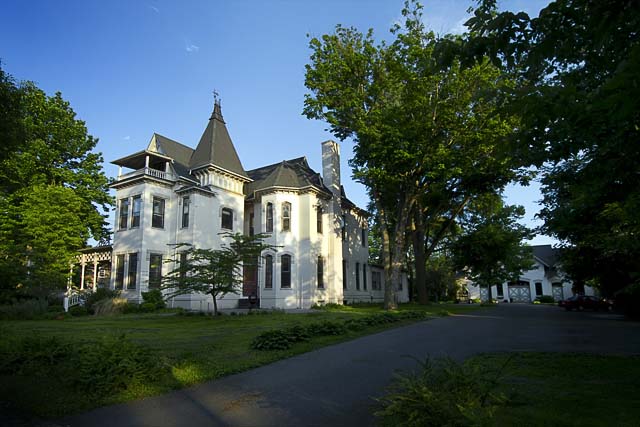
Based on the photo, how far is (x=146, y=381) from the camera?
6473 millimetres

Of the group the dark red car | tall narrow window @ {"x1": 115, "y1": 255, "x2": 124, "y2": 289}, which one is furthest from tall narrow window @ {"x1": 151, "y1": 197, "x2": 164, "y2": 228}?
the dark red car

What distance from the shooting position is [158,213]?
1052 inches

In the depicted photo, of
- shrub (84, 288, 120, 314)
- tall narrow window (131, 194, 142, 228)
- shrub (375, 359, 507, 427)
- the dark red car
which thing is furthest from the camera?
the dark red car

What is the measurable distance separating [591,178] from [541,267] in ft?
198

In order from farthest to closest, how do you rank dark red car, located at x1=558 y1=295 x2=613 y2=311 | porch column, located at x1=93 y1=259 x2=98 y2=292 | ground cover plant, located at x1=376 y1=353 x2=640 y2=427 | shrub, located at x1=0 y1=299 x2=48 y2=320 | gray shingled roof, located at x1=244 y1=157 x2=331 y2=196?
dark red car, located at x1=558 y1=295 x2=613 y2=311
porch column, located at x1=93 y1=259 x2=98 y2=292
gray shingled roof, located at x1=244 y1=157 x2=331 y2=196
shrub, located at x1=0 y1=299 x2=48 y2=320
ground cover plant, located at x1=376 y1=353 x2=640 y2=427

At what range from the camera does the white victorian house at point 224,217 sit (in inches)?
1025

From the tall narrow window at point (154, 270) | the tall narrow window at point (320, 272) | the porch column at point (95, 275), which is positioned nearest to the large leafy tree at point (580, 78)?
the tall narrow window at point (320, 272)

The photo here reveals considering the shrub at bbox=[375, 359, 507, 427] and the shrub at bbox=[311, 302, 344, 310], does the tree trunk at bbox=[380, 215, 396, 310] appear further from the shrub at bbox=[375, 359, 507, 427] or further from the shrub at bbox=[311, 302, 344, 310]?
the shrub at bbox=[375, 359, 507, 427]

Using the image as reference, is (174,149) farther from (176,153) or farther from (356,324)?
(356,324)

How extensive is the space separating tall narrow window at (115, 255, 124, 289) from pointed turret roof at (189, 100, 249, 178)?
7.61m

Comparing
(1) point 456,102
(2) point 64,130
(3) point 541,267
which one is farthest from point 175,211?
(3) point 541,267

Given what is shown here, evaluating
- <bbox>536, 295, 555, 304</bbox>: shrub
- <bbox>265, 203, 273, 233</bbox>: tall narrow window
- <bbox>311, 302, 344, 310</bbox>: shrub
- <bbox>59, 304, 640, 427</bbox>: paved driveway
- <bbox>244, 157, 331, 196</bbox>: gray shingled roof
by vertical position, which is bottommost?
<bbox>536, 295, 555, 304</bbox>: shrub

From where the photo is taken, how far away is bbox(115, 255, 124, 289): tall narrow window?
2620 centimetres

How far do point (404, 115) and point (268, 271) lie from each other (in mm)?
13374
